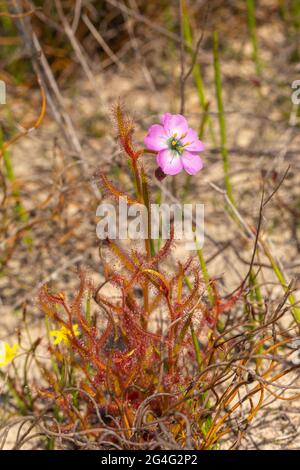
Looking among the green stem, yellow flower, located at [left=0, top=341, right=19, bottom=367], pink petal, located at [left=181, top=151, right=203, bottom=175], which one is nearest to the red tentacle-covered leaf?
pink petal, located at [left=181, top=151, right=203, bottom=175]

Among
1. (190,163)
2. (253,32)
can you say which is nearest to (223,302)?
(190,163)

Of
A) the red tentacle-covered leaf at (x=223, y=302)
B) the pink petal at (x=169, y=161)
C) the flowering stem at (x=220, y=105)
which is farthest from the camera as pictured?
the flowering stem at (x=220, y=105)

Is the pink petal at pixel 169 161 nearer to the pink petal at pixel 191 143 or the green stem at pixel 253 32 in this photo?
the pink petal at pixel 191 143

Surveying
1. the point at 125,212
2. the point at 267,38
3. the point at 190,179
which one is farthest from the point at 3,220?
the point at 267,38

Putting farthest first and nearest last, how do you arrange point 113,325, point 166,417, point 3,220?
point 3,220
point 113,325
point 166,417

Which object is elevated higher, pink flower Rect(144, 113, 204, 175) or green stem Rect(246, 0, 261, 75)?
green stem Rect(246, 0, 261, 75)

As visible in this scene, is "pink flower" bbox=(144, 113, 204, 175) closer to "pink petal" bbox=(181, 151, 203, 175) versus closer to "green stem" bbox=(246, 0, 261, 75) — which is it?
"pink petal" bbox=(181, 151, 203, 175)

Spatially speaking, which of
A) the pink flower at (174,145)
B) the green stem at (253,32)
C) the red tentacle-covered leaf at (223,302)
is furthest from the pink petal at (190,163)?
the green stem at (253,32)
